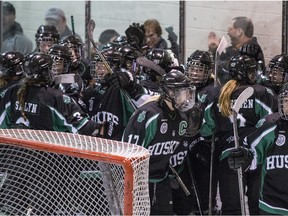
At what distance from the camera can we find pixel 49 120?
17.9 ft

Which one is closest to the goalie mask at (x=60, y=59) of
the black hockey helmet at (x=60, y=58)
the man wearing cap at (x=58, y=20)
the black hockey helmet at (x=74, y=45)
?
the black hockey helmet at (x=60, y=58)

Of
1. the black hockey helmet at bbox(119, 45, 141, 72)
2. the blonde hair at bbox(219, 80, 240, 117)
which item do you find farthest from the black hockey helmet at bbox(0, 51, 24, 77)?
the blonde hair at bbox(219, 80, 240, 117)

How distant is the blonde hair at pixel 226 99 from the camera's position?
5.55 meters

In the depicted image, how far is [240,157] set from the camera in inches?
194

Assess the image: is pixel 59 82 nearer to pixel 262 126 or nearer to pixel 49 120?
pixel 49 120

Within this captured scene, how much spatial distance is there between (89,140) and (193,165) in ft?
7.25

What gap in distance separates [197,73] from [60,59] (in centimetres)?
85

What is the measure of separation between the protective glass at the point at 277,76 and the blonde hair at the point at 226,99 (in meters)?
0.29

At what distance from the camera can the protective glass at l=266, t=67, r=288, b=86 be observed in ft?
19.0

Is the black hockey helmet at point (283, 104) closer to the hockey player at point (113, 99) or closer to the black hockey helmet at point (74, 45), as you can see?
the hockey player at point (113, 99)

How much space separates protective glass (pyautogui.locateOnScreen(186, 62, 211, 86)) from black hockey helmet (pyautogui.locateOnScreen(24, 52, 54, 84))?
896mm

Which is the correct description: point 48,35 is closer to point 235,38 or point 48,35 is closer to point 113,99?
point 113,99

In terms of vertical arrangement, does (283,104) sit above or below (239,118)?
above

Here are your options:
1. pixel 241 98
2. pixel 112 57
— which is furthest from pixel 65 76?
pixel 241 98
